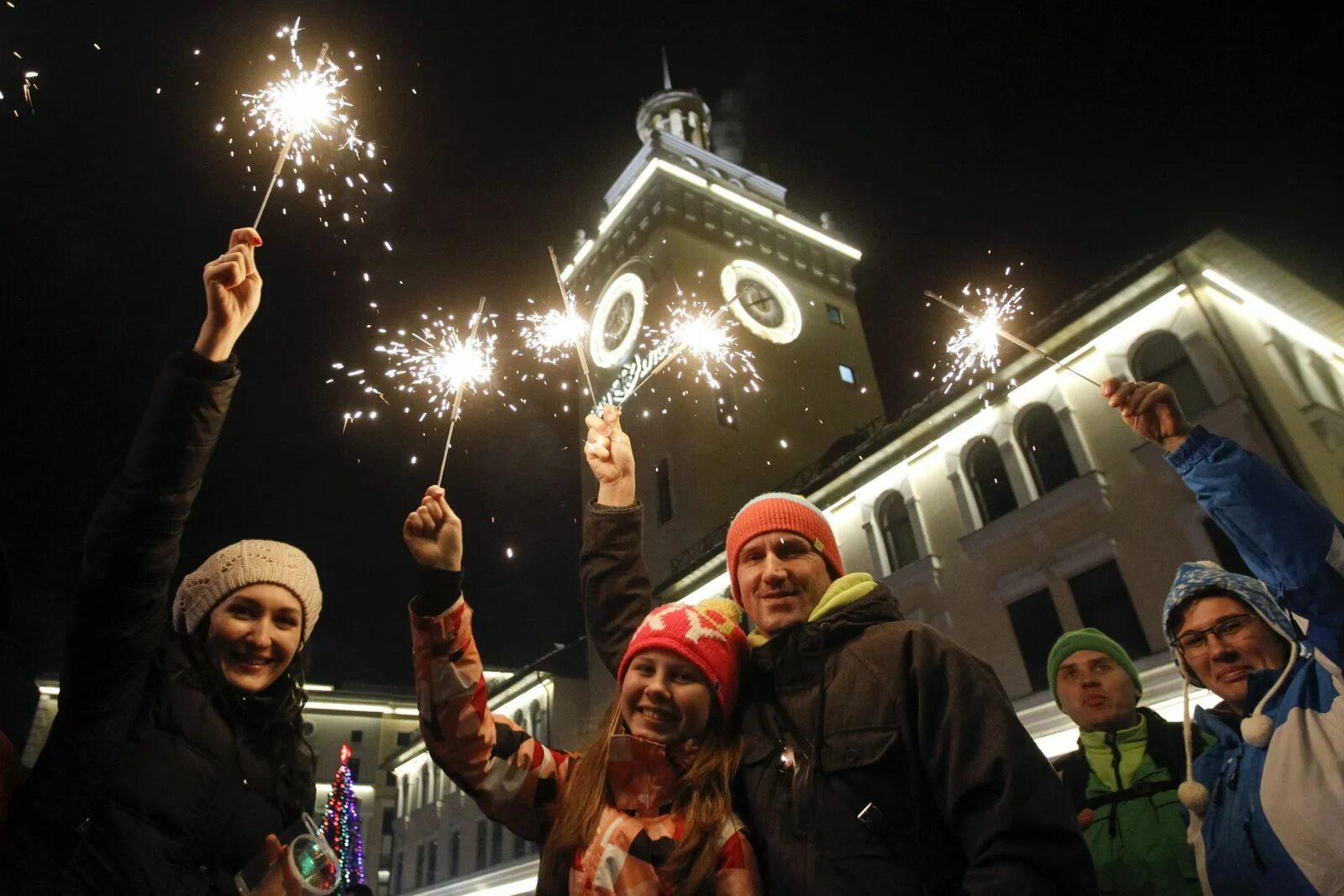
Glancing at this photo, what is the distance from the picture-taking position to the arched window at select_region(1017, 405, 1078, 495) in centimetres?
1448

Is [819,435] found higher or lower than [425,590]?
higher

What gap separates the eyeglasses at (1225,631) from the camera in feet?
12.0

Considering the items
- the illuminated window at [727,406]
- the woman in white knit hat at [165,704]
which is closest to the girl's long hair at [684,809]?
the woman in white knit hat at [165,704]

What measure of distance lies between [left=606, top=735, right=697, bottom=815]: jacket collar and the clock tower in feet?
63.2

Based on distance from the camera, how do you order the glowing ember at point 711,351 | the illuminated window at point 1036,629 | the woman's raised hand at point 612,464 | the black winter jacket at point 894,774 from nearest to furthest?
1. the black winter jacket at point 894,774
2. the woman's raised hand at point 612,464
3. the illuminated window at point 1036,629
4. the glowing ember at point 711,351

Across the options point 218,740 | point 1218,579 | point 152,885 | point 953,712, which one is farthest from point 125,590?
point 1218,579

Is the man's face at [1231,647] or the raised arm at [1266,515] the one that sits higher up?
the raised arm at [1266,515]

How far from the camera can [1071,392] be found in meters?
14.6

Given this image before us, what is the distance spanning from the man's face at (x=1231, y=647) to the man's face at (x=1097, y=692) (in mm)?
365

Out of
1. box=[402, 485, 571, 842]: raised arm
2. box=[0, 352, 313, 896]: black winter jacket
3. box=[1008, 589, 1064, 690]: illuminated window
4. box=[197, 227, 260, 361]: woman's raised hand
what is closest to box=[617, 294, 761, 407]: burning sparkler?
box=[1008, 589, 1064, 690]: illuminated window

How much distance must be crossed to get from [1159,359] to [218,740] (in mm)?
14365

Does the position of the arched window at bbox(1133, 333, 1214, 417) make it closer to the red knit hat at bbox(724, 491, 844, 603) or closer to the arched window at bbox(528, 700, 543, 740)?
the red knit hat at bbox(724, 491, 844, 603)

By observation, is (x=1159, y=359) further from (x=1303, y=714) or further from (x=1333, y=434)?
(x=1303, y=714)

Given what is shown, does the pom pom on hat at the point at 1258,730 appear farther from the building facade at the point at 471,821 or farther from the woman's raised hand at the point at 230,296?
the building facade at the point at 471,821
